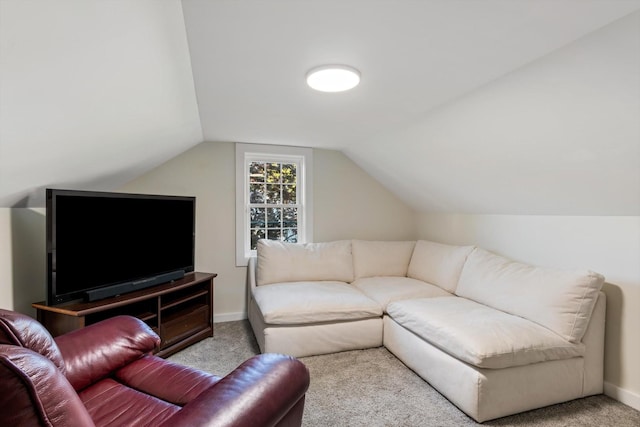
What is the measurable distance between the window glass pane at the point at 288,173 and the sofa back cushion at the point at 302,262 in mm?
820

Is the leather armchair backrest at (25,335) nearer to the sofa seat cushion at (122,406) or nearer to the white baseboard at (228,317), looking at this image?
the sofa seat cushion at (122,406)

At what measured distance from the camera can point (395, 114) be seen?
2.51 m

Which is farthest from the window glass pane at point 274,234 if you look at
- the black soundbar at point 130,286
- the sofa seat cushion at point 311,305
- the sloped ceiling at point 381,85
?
the sloped ceiling at point 381,85

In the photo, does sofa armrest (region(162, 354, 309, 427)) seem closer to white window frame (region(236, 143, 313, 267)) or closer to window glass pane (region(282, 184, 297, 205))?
white window frame (region(236, 143, 313, 267))

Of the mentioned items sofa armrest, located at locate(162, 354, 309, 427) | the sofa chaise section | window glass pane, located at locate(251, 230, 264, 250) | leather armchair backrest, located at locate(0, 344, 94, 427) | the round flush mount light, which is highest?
the round flush mount light

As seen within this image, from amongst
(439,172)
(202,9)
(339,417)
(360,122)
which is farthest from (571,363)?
(202,9)

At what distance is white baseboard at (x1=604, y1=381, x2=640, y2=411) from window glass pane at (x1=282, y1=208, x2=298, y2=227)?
9.97 feet

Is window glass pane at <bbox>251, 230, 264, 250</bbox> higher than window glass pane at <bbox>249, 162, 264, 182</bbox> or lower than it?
lower

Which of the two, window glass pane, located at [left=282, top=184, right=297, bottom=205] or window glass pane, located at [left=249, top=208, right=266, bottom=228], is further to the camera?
window glass pane, located at [left=282, top=184, right=297, bottom=205]

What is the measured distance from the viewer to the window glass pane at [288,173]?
391cm

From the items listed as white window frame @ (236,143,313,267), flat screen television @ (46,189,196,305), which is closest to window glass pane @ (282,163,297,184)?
white window frame @ (236,143,313,267)

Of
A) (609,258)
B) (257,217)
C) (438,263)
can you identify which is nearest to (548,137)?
(609,258)

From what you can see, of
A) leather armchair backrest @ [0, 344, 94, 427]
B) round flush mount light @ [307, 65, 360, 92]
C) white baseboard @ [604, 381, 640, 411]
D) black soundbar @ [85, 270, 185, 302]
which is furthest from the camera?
black soundbar @ [85, 270, 185, 302]

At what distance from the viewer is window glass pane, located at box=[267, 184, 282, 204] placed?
12.6ft
